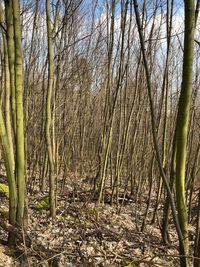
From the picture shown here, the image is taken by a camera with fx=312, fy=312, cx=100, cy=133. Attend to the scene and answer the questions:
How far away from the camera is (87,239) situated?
171 inches

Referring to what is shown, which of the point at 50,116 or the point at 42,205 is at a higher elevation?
the point at 50,116

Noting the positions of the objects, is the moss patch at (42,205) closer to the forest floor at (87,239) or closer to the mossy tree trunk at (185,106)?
the forest floor at (87,239)

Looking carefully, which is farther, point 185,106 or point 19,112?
point 19,112

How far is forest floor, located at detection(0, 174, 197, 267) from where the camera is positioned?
11.2ft

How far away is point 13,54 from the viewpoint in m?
3.58

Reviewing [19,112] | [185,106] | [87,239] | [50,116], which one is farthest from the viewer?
[50,116]

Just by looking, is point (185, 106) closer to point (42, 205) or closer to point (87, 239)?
point (87, 239)

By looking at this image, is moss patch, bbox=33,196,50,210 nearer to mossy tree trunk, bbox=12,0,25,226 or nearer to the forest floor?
the forest floor

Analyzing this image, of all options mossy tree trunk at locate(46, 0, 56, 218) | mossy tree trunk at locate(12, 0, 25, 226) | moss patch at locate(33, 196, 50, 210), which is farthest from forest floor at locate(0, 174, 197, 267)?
mossy tree trunk at locate(12, 0, 25, 226)

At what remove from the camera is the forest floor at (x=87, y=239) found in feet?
11.2

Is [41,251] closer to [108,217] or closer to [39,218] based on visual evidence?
[39,218]

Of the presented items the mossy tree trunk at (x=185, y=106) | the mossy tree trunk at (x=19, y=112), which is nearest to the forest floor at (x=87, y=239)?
the mossy tree trunk at (x=19, y=112)

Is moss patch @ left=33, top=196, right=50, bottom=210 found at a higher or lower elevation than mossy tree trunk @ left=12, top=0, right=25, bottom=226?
lower

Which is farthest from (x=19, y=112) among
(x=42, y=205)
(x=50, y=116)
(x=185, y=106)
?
(x=42, y=205)
